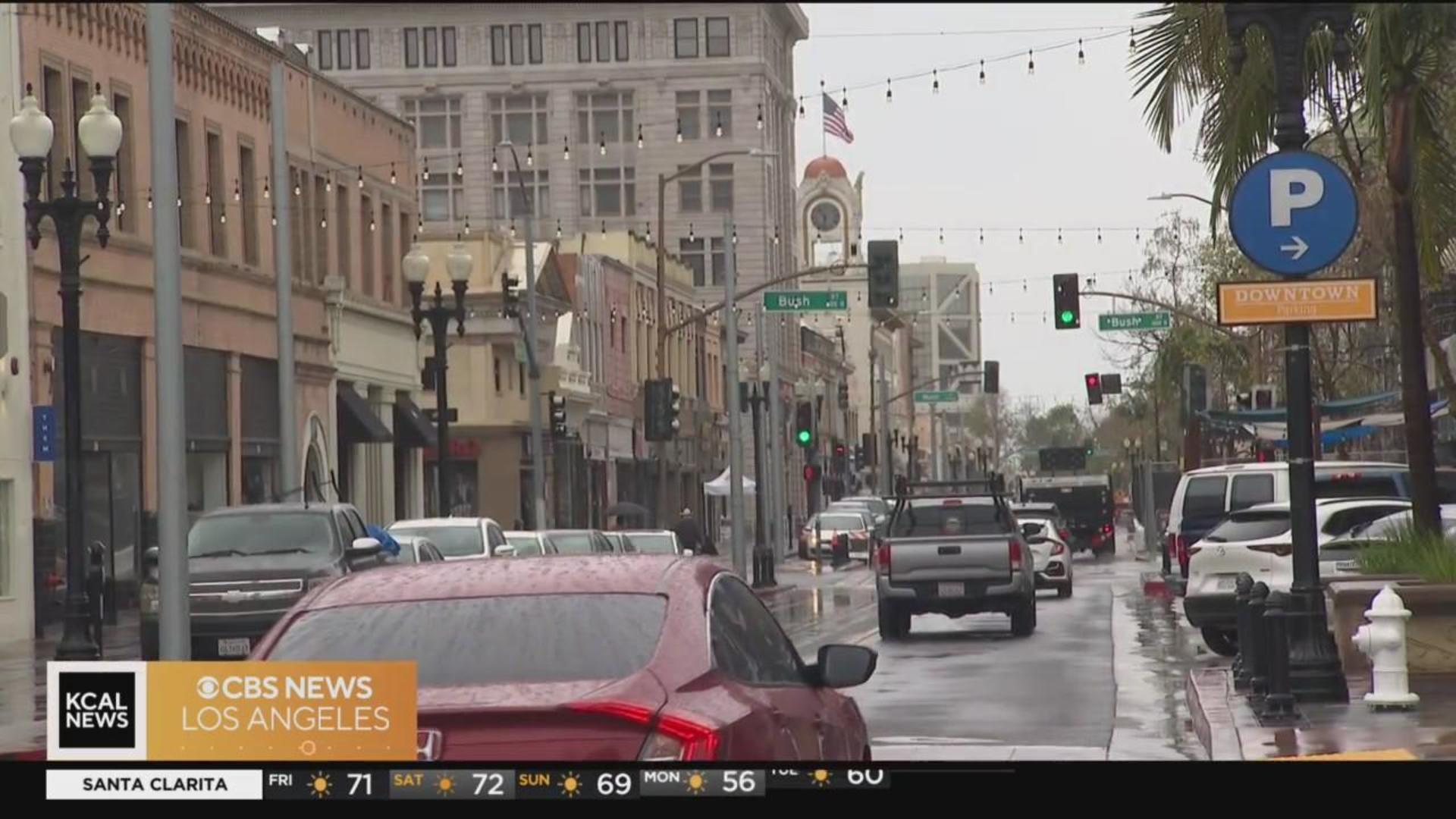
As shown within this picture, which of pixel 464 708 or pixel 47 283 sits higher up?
pixel 47 283

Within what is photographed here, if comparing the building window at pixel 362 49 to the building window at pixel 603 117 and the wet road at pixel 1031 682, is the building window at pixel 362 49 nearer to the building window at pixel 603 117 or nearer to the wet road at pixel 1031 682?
the building window at pixel 603 117

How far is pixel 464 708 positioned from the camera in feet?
25.4

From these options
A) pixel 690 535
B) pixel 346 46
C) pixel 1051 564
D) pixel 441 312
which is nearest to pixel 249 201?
pixel 441 312

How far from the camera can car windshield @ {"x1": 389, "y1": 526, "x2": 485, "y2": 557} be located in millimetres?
34500

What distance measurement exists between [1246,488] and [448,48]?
4418cm

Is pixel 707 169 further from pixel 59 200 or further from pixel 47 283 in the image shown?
pixel 59 200

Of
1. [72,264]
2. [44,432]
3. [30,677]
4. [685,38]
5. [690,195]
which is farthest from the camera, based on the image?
[690,195]

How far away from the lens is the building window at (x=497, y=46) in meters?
72.3

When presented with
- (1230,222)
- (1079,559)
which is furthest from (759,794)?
(1079,559)

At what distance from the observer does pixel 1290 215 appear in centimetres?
1617

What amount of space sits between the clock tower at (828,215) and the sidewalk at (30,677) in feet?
288

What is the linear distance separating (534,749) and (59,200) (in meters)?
19.4

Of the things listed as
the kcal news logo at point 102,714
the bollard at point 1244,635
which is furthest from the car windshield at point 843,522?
Answer: the kcal news logo at point 102,714

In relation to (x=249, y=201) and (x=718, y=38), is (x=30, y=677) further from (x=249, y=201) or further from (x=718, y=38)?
(x=718, y=38)
